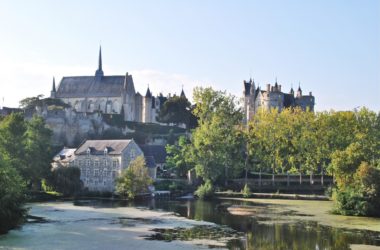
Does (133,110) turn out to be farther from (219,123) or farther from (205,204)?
(205,204)

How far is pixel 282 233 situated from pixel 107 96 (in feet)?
329

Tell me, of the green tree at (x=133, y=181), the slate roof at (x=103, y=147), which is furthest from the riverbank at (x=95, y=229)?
the slate roof at (x=103, y=147)

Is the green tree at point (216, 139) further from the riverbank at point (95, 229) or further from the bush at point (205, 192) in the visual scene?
the riverbank at point (95, 229)

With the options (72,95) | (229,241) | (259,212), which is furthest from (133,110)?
(229,241)

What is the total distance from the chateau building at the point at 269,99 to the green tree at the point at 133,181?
60.7m

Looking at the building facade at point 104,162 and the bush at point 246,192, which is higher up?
the building facade at point 104,162

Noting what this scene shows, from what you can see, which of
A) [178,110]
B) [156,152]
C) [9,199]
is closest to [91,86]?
[178,110]

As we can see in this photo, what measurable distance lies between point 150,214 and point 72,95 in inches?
3585

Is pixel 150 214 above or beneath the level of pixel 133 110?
beneath

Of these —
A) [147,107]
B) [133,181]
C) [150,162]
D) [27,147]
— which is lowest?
[133,181]

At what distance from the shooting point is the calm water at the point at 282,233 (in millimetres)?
36031

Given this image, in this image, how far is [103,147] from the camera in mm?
84438

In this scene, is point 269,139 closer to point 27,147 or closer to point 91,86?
point 27,147

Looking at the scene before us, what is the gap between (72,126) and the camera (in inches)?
4210
